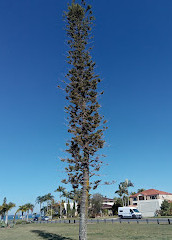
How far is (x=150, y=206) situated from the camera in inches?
2168

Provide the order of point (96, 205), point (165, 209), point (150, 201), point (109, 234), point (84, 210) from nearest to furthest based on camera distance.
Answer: point (84, 210) → point (109, 234) → point (165, 209) → point (150, 201) → point (96, 205)

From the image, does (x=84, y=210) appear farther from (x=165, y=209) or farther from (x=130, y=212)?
(x=165, y=209)

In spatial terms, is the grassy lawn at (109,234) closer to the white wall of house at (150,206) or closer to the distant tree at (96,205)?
the white wall of house at (150,206)

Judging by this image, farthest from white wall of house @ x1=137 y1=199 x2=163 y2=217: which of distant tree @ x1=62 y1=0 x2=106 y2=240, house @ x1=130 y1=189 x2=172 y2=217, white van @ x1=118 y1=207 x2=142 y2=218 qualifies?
distant tree @ x1=62 y1=0 x2=106 y2=240

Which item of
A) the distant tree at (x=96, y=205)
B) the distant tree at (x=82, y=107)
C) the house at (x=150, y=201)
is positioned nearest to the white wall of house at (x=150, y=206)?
the house at (x=150, y=201)

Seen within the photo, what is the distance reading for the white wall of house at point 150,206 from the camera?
176ft

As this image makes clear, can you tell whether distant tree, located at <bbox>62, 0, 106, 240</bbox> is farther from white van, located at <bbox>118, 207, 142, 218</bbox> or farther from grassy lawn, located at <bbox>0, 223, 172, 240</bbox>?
white van, located at <bbox>118, 207, 142, 218</bbox>

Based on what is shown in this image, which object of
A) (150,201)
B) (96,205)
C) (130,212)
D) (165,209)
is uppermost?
(150,201)

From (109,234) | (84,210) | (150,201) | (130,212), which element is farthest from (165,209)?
(84,210)

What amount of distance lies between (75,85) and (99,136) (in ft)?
17.7

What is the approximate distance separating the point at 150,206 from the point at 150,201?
122cm

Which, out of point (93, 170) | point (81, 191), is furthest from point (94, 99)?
point (81, 191)

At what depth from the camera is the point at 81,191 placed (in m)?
17.0

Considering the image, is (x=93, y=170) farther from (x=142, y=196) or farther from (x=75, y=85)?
(x=142, y=196)
